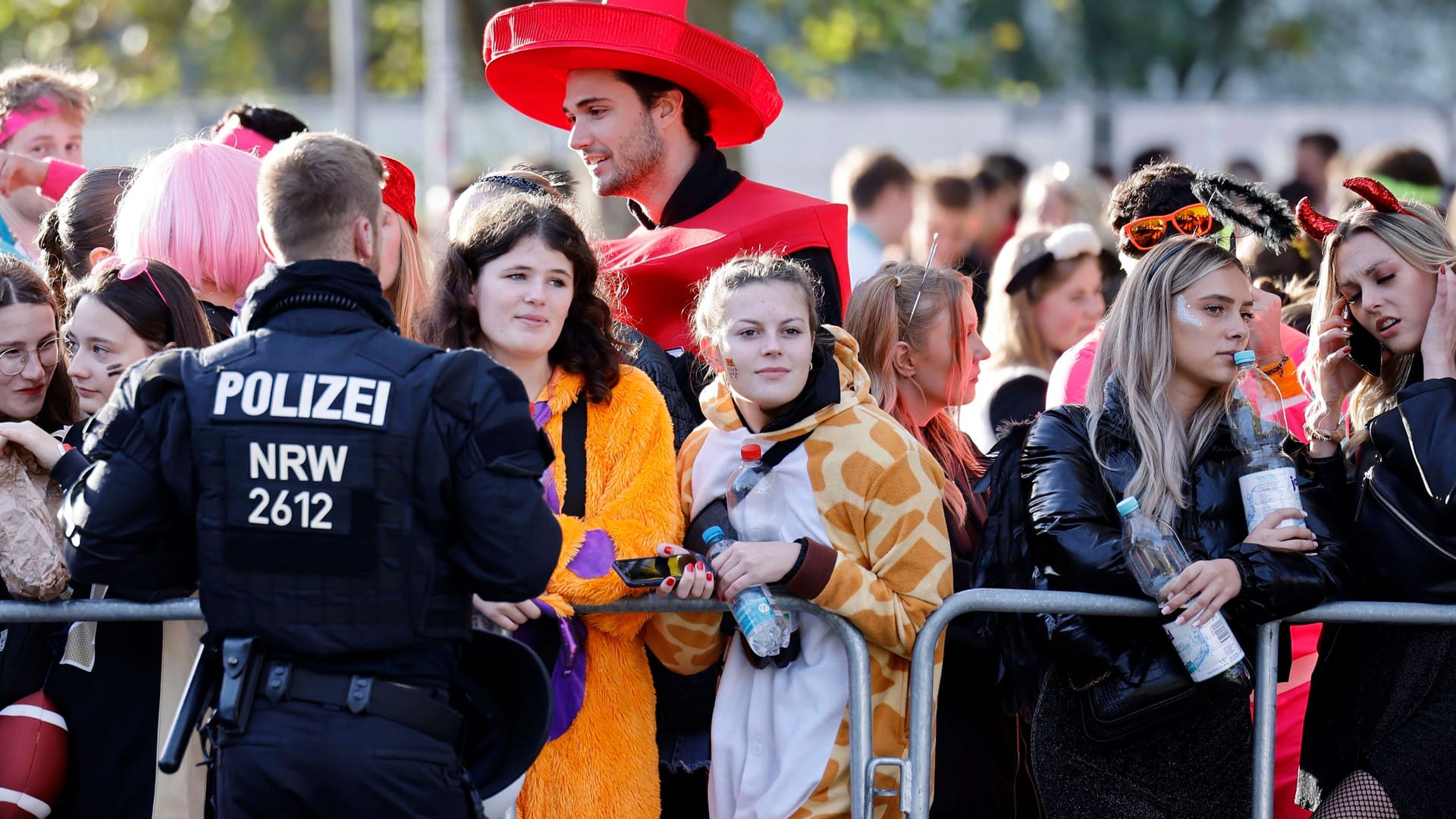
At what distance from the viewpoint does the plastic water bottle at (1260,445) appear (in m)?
3.77

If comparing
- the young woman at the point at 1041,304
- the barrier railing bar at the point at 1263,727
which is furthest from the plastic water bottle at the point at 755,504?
the young woman at the point at 1041,304

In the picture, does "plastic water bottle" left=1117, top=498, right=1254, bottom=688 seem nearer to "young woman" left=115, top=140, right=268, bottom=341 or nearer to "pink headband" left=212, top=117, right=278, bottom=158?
"young woman" left=115, top=140, right=268, bottom=341

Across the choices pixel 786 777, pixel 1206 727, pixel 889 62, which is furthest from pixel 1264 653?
pixel 889 62

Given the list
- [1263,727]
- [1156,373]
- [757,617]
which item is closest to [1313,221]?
[1156,373]

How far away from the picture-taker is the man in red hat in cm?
→ 483

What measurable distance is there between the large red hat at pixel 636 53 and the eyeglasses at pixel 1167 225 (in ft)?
4.46

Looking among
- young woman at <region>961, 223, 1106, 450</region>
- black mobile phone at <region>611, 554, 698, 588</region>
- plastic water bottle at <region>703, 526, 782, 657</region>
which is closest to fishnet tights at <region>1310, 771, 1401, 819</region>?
plastic water bottle at <region>703, 526, 782, 657</region>

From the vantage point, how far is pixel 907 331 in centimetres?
457

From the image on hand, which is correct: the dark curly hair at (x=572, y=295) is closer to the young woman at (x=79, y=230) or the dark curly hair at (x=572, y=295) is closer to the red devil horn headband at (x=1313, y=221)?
the young woman at (x=79, y=230)

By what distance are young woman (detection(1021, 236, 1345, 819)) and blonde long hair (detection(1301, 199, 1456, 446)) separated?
1.27 ft

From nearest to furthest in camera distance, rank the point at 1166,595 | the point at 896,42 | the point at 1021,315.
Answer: the point at 1166,595 < the point at 1021,315 < the point at 896,42

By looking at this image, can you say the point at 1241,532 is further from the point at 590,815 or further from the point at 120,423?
the point at 120,423

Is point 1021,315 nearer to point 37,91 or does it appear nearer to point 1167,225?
point 1167,225

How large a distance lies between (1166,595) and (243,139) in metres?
3.34
